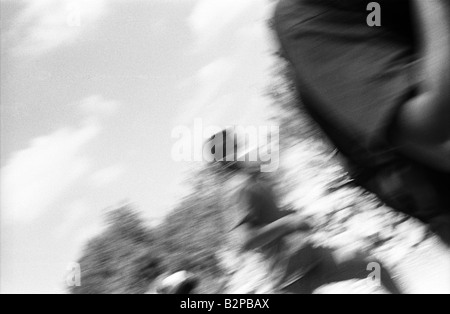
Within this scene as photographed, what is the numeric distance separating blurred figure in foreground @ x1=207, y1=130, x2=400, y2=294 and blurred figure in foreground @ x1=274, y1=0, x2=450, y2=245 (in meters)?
1.58

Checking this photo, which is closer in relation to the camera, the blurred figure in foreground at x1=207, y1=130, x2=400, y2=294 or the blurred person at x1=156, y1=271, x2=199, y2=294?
the blurred figure in foreground at x1=207, y1=130, x2=400, y2=294

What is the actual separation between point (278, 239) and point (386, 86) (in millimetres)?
2456

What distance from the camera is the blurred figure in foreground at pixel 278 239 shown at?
264cm

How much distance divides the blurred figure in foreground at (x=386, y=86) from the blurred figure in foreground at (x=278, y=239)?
5.19ft

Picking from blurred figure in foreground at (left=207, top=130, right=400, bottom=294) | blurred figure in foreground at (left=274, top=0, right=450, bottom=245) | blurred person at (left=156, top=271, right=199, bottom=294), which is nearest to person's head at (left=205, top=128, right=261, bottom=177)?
blurred figure in foreground at (left=207, top=130, right=400, bottom=294)

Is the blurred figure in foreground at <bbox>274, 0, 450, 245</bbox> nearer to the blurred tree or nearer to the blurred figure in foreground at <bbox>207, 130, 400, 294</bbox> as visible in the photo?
the blurred figure in foreground at <bbox>207, 130, 400, 294</bbox>

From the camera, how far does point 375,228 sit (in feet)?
24.7

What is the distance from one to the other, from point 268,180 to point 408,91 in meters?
2.92

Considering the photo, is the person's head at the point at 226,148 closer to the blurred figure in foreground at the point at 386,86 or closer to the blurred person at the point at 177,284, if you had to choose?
the blurred person at the point at 177,284

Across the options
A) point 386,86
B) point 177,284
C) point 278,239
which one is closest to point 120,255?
point 177,284

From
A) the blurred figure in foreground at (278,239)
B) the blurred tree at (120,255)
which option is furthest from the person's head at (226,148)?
the blurred tree at (120,255)

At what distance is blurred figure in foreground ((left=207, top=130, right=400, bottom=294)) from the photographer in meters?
2.64
